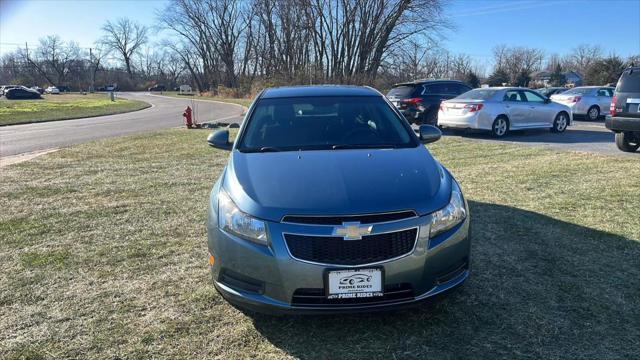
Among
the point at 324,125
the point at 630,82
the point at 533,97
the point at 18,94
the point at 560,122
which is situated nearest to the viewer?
the point at 324,125

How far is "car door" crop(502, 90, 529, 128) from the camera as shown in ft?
42.1

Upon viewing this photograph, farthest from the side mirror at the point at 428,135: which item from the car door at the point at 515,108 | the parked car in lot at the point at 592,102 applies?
the parked car in lot at the point at 592,102

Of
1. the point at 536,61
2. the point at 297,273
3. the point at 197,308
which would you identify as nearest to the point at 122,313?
the point at 197,308

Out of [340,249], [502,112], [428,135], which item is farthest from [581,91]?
[340,249]

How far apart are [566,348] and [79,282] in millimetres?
3614

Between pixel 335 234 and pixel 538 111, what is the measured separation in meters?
12.6

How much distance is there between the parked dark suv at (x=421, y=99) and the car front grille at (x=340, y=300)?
12.2m

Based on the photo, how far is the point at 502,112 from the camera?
12672mm

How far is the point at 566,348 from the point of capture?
2.76m

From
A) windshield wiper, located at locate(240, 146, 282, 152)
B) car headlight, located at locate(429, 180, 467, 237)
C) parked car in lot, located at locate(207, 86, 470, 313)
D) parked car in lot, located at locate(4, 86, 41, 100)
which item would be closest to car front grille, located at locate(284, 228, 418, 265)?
parked car in lot, located at locate(207, 86, 470, 313)

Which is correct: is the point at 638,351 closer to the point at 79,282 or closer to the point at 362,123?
the point at 362,123

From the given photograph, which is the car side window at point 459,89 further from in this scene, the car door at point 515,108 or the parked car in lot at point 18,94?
the parked car in lot at point 18,94

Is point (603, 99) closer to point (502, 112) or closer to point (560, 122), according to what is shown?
point (560, 122)

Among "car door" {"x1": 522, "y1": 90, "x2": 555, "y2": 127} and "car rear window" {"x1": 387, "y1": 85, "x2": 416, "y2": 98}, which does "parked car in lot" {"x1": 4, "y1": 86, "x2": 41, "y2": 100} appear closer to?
"car rear window" {"x1": 387, "y1": 85, "x2": 416, "y2": 98}
